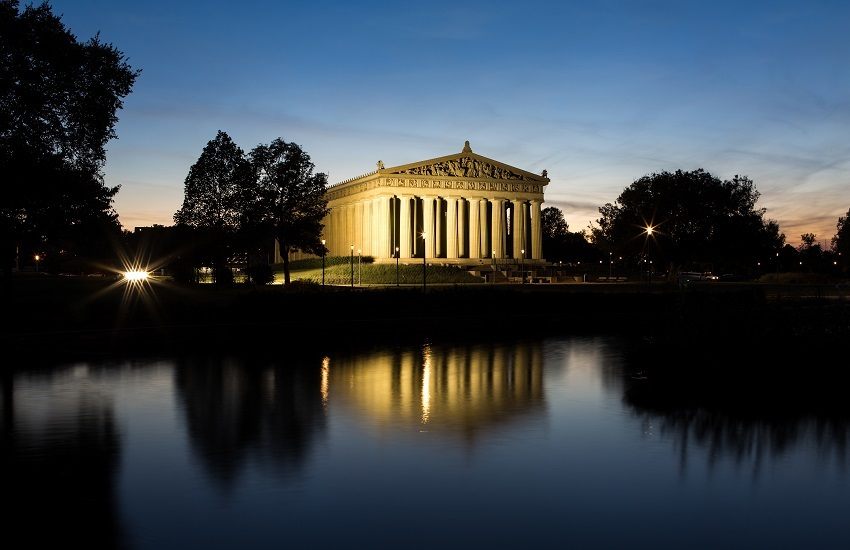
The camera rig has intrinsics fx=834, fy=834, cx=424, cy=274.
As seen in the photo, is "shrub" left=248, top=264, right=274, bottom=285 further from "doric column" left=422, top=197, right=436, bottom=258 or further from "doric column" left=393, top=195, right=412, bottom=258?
"doric column" left=422, top=197, right=436, bottom=258

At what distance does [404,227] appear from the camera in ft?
352

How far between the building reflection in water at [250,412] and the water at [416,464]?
0.07 m

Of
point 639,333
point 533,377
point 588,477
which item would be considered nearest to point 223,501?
point 588,477

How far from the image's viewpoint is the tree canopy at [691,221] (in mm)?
102125

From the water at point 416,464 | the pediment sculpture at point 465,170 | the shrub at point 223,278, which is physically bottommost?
the water at point 416,464

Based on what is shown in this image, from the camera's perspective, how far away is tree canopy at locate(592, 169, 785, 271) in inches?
4021

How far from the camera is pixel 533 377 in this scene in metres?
20.7

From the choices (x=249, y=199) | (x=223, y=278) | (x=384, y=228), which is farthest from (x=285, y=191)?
(x=384, y=228)

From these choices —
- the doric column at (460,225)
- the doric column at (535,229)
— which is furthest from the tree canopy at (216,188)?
the doric column at (535,229)

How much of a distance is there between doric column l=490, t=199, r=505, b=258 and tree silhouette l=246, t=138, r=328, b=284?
3992 centimetres

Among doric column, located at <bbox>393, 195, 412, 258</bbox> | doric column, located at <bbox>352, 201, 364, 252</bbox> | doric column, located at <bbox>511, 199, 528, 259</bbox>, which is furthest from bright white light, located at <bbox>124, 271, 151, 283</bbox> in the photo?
doric column, located at <bbox>511, 199, 528, 259</bbox>

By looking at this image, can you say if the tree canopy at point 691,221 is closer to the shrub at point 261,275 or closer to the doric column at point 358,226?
the doric column at point 358,226

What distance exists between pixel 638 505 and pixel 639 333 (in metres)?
26.3

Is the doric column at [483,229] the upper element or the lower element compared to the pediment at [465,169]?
lower
